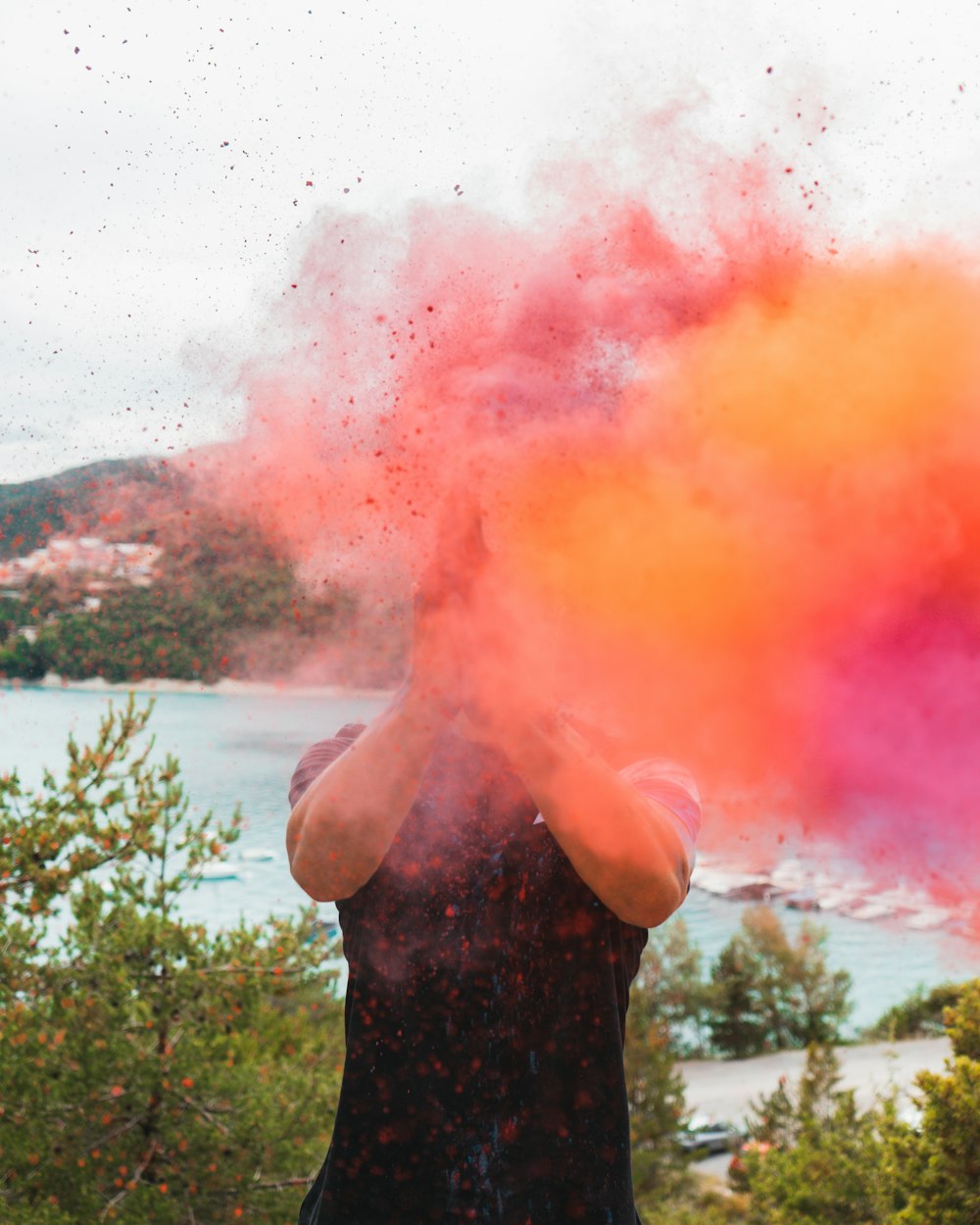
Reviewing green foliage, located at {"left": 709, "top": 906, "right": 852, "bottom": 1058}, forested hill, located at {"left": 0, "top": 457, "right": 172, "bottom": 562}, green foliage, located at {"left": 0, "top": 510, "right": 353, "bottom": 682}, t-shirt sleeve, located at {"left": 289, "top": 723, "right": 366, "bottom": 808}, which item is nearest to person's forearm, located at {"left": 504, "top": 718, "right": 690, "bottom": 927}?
t-shirt sleeve, located at {"left": 289, "top": 723, "right": 366, "bottom": 808}

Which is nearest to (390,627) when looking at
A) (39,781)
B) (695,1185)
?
(39,781)

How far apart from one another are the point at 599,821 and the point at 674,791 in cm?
30

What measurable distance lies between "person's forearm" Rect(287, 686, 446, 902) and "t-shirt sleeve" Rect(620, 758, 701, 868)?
0.30 metres

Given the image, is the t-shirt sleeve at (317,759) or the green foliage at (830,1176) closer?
the t-shirt sleeve at (317,759)

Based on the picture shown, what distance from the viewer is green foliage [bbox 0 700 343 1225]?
5906 mm

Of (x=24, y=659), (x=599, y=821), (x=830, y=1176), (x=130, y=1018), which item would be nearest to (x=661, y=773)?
(x=599, y=821)

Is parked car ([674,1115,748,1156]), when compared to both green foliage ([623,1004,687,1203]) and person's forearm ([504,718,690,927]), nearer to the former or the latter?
green foliage ([623,1004,687,1203])

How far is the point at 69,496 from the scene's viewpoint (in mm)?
2412

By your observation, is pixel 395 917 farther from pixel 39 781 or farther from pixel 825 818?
pixel 39 781

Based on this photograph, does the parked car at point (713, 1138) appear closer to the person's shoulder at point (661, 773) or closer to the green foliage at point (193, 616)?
the green foliage at point (193, 616)

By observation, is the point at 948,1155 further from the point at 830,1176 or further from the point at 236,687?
the point at 830,1176

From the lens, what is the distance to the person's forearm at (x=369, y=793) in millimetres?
1381

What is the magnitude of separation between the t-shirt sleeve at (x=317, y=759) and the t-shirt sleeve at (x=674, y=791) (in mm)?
440

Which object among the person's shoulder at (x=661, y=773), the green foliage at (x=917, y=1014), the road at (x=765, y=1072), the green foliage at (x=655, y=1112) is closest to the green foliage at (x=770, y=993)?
the road at (x=765, y=1072)
